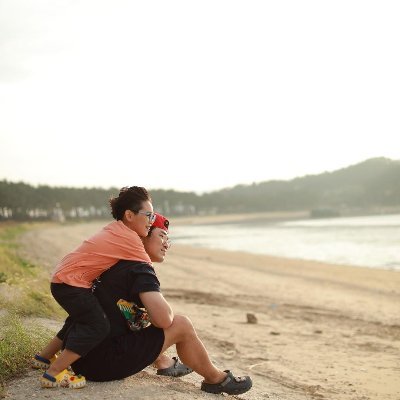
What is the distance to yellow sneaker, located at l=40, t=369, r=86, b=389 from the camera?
346 centimetres

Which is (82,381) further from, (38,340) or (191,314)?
(191,314)

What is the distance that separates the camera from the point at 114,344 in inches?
137

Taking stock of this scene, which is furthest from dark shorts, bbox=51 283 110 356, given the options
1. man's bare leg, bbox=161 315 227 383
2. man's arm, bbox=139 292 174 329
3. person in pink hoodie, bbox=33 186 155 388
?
man's bare leg, bbox=161 315 227 383

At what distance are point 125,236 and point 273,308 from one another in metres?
6.82

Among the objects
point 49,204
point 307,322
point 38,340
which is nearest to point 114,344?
point 38,340

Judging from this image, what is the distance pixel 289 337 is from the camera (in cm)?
725

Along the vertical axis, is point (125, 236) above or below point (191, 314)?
above

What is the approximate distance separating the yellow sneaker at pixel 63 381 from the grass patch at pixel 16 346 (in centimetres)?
27

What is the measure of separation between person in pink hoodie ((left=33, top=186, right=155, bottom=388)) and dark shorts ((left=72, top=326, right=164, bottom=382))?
113 millimetres

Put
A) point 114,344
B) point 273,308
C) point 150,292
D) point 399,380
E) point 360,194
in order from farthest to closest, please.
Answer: point 360,194, point 273,308, point 399,380, point 114,344, point 150,292

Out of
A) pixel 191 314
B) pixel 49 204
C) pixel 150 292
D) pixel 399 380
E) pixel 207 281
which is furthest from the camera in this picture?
pixel 49 204

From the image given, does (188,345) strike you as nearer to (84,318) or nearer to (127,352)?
(127,352)

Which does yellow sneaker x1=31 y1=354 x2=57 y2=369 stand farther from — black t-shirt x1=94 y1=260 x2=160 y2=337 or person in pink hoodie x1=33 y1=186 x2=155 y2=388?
black t-shirt x1=94 y1=260 x2=160 y2=337

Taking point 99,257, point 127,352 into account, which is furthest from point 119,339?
point 99,257
